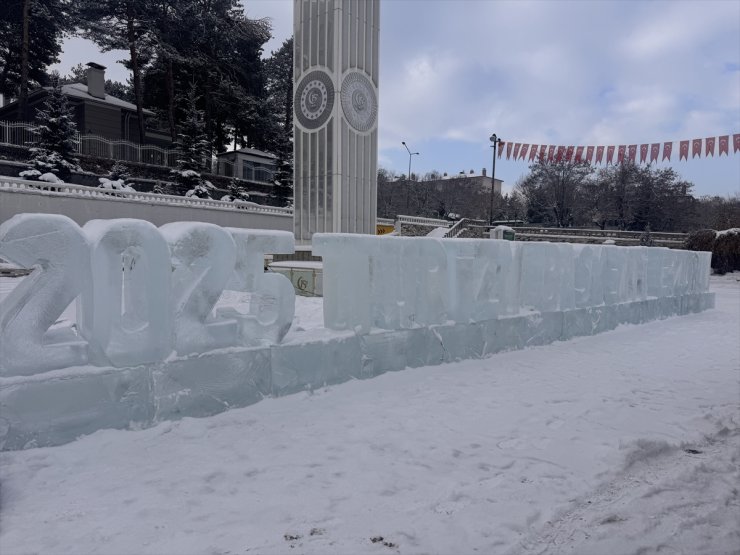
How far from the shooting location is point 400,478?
2.80 m

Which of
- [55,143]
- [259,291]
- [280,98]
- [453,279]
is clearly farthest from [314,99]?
[280,98]

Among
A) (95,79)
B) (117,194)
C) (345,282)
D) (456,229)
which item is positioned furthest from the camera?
(456,229)

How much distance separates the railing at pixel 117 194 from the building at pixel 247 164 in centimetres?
1146

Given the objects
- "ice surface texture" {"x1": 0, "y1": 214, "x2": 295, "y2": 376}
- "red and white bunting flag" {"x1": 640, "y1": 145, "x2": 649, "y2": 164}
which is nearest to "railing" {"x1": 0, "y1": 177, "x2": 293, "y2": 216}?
"ice surface texture" {"x1": 0, "y1": 214, "x2": 295, "y2": 376}

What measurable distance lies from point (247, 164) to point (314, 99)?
73.9ft

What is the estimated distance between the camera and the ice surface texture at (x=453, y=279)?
185 inches

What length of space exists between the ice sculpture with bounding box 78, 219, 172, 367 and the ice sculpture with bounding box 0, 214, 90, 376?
9 centimetres

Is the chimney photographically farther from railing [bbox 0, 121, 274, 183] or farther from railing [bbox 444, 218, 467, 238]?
railing [bbox 444, 218, 467, 238]

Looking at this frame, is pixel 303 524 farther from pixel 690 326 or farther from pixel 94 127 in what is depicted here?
pixel 94 127

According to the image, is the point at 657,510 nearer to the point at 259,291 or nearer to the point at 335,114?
the point at 259,291

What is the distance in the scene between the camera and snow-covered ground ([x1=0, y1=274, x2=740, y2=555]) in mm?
2232

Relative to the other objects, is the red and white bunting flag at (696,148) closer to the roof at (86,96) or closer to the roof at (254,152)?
the roof at (254,152)

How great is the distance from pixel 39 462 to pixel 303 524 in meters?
1.58

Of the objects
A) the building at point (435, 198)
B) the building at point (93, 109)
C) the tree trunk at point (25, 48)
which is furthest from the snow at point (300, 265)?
the building at point (435, 198)
